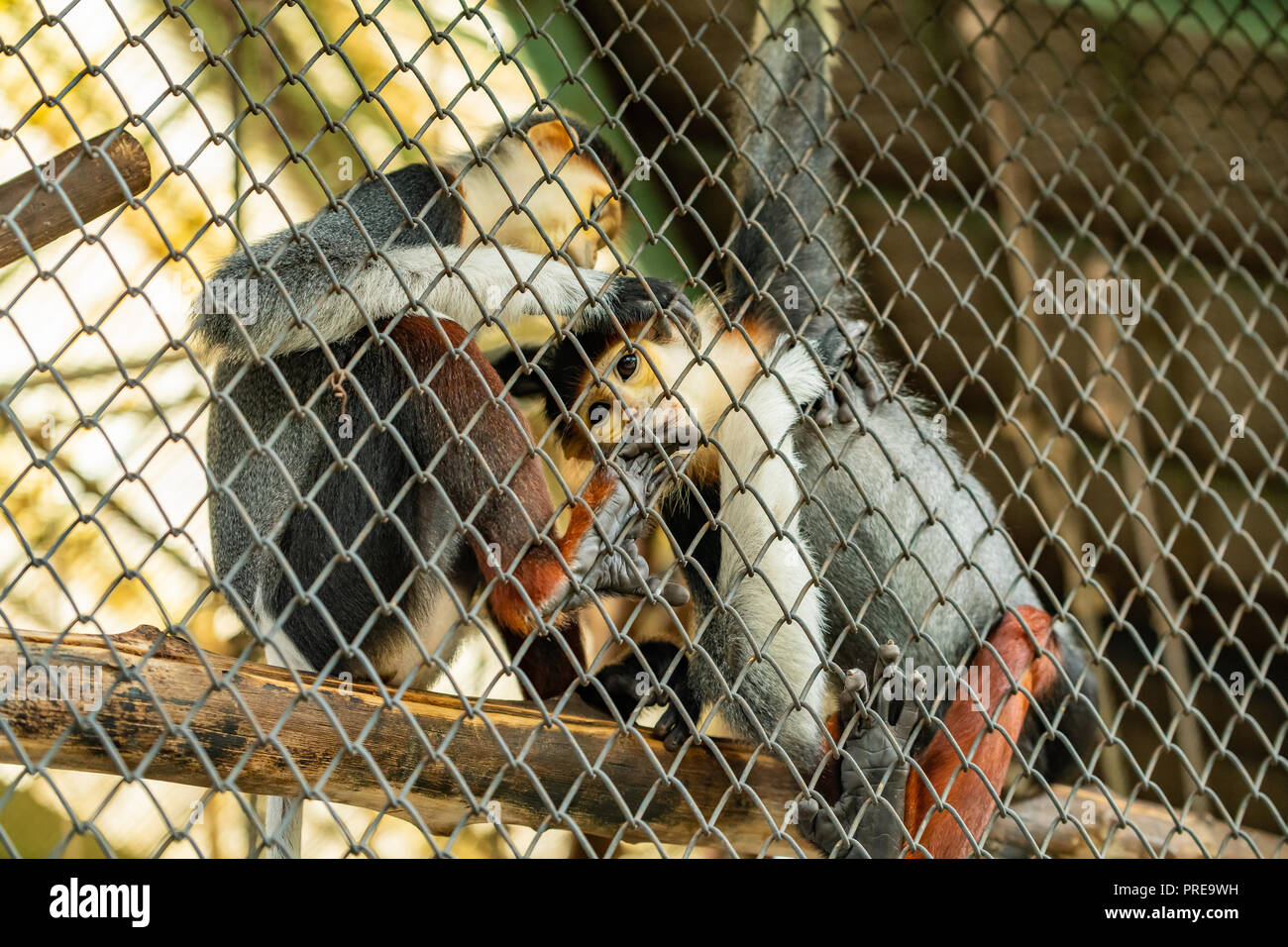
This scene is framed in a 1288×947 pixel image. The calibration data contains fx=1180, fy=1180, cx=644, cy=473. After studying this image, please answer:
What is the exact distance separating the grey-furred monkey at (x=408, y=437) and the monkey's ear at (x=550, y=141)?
0.52 meters

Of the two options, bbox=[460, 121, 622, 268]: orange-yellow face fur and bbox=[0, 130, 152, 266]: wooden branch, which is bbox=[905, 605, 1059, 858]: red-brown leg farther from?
bbox=[0, 130, 152, 266]: wooden branch

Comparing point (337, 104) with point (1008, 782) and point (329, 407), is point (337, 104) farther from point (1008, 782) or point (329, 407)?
point (1008, 782)

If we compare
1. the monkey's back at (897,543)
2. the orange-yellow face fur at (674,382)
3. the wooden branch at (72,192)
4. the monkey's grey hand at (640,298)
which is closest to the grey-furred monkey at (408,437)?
the monkey's grey hand at (640,298)

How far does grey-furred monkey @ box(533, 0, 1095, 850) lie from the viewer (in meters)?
2.64

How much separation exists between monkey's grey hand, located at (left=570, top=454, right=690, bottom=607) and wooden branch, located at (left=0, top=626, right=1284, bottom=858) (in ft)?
0.94

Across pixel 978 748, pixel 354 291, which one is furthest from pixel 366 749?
pixel 978 748

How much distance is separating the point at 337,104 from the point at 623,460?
2.87m

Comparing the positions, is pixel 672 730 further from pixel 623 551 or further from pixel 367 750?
pixel 367 750

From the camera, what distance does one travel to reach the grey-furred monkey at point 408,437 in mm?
2203

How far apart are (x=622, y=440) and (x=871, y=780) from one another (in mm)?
876

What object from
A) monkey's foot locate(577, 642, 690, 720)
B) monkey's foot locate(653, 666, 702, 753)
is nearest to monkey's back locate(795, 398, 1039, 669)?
monkey's foot locate(577, 642, 690, 720)

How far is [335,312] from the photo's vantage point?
93.6 inches

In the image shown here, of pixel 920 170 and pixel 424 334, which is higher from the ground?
pixel 920 170
